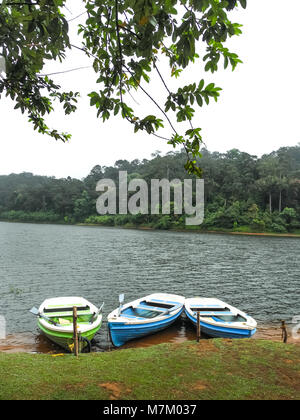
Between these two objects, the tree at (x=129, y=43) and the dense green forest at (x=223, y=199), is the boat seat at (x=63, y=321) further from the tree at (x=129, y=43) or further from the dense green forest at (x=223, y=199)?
the dense green forest at (x=223, y=199)

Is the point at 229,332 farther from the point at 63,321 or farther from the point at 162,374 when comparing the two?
the point at 63,321

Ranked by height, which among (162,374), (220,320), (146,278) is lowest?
(146,278)

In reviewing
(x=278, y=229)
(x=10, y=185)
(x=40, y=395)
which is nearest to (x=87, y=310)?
(x=40, y=395)

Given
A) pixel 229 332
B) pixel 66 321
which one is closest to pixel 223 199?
pixel 229 332

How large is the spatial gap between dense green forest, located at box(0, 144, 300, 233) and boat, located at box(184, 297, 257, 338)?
150ft

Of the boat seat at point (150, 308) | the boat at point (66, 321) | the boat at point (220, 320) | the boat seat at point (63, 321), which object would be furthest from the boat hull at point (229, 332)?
the boat seat at point (63, 321)

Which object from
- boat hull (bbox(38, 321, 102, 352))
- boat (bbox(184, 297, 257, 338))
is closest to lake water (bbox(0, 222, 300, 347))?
boat (bbox(184, 297, 257, 338))

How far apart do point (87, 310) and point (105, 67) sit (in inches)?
352

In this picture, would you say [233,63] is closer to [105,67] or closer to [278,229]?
[105,67]

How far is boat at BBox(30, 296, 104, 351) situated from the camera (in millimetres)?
8528

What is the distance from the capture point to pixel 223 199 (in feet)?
210

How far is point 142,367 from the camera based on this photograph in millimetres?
5934

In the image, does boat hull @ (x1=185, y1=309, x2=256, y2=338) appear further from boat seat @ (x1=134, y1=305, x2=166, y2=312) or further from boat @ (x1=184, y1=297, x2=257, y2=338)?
boat seat @ (x1=134, y1=305, x2=166, y2=312)

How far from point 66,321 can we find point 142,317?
2517 mm
